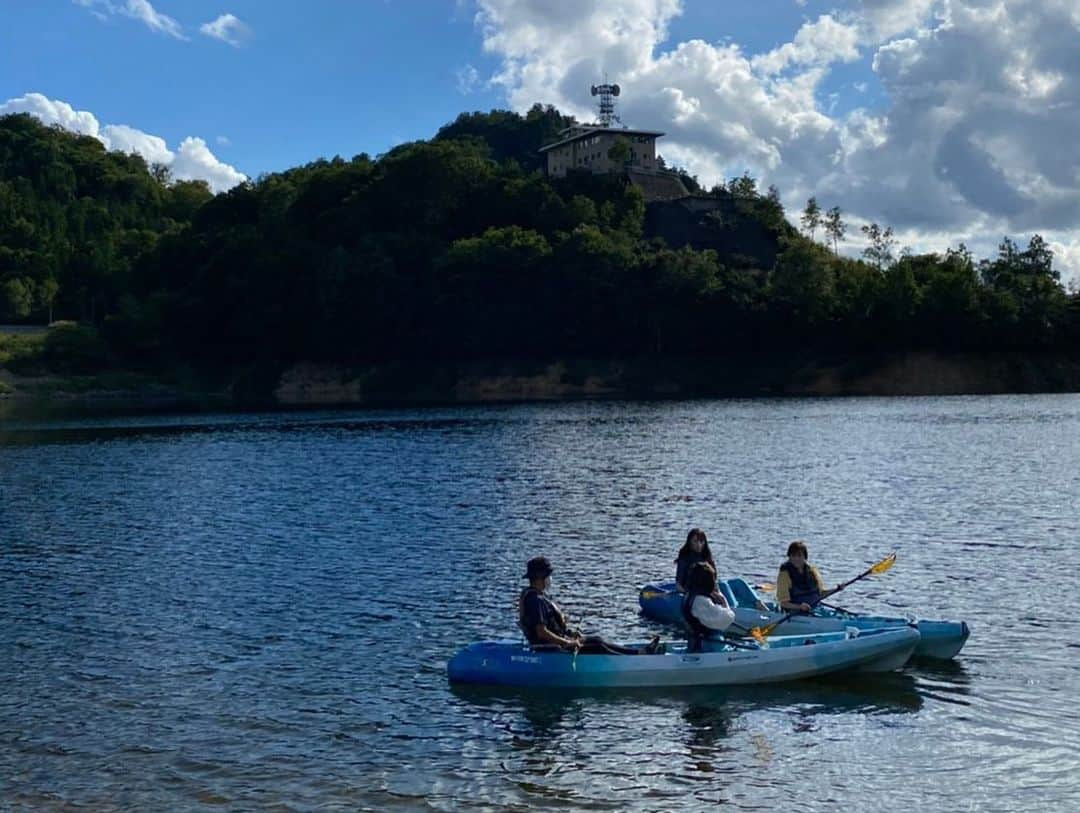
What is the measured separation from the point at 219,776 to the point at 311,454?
4737cm

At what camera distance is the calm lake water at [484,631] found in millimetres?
14297

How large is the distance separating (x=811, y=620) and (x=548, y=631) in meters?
5.21

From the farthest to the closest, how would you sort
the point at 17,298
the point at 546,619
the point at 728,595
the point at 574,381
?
the point at 17,298
the point at 574,381
the point at 728,595
the point at 546,619

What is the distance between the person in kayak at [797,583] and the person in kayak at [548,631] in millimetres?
3547

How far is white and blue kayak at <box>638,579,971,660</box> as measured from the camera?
61.5 ft

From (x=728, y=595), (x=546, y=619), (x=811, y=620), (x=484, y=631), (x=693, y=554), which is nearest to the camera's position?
(x=546, y=619)

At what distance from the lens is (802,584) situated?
20.8 meters

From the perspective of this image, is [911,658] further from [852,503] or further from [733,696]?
[852,503]

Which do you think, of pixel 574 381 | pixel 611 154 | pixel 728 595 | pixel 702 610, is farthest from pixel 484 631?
pixel 611 154

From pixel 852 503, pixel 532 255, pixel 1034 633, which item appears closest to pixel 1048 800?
pixel 1034 633

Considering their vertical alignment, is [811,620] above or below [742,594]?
below

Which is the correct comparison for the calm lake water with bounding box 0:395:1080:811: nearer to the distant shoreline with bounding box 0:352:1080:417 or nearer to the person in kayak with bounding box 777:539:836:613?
the person in kayak with bounding box 777:539:836:613

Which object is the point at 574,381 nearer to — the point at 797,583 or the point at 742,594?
the point at 742,594

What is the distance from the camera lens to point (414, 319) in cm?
12619
